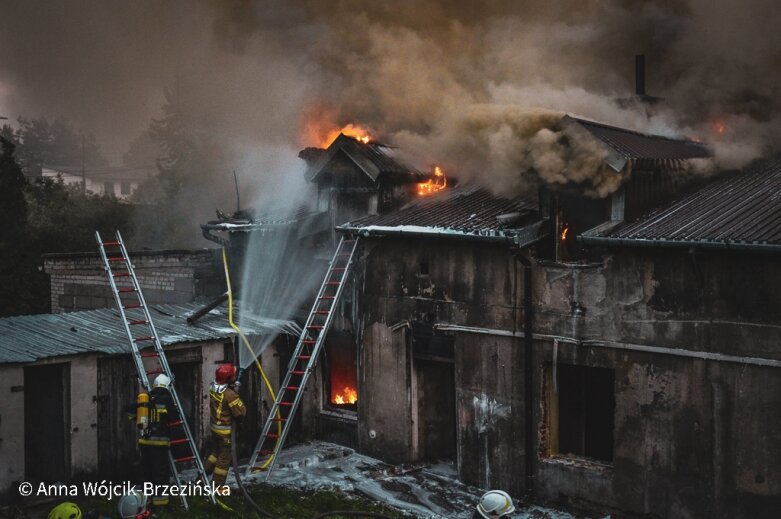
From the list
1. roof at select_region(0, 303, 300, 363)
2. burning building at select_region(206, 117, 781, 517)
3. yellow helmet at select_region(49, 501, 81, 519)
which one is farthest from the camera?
roof at select_region(0, 303, 300, 363)

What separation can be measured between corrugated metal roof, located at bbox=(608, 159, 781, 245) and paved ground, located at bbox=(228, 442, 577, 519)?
4828 millimetres

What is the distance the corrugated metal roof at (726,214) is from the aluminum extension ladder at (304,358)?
5.59 metres

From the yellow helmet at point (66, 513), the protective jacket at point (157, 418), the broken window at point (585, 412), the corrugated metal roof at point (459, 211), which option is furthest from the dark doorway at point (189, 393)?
the broken window at point (585, 412)

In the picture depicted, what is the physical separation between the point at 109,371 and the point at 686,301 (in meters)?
9.52

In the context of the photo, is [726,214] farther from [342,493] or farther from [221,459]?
[221,459]

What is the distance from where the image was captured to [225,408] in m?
10.9

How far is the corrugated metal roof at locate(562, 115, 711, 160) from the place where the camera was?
11.9 metres

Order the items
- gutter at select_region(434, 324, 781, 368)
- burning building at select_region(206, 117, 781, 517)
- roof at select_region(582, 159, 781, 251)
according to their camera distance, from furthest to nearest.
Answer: burning building at select_region(206, 117, 781, 517), gutter at select_region(434, 324, 781, 368), roof at select_region(582, 159, 781, 251)

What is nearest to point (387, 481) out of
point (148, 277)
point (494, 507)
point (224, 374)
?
point (224, 374)

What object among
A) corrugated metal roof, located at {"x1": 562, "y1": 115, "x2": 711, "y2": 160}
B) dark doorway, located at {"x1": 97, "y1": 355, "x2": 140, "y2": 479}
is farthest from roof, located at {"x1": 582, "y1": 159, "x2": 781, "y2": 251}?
dark doorway, located at {"x1": 97, "y1": 355, "x2": 140, "y2": 479}

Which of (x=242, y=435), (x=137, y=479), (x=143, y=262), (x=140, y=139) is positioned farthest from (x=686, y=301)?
(x=140, y=139)

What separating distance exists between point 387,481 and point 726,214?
7409mm

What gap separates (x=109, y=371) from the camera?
481 inches

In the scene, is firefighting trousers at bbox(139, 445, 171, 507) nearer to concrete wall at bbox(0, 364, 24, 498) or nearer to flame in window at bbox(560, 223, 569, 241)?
concrete wall at bbox(0, 364, 24, 498)
